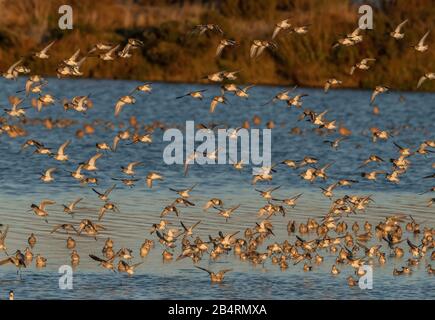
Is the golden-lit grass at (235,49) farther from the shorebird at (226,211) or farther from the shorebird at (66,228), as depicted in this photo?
the shorebird at (66,228)

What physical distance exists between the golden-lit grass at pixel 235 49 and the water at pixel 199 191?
97 cm

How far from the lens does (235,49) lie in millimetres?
63938

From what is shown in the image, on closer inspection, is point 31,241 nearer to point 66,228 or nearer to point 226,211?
point 66,228

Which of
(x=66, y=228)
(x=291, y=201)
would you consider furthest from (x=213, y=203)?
(x=66, y=228)

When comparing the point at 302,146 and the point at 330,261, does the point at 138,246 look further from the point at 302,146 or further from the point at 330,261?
the point at 302,146

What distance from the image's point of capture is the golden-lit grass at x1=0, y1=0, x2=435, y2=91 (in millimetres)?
63750

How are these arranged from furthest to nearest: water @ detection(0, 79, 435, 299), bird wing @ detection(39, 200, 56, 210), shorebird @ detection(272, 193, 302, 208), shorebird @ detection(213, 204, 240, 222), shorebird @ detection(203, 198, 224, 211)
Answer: shorebird @ detection(272, 193, 302, 208) < shorebird @ detection(203, 198, 224, 211) < bird wing @ detection(39, 200, 56, 210) < shorebird @ detection(213, 204, 240, 222) < water @ detection(0, 79, 435, 299)

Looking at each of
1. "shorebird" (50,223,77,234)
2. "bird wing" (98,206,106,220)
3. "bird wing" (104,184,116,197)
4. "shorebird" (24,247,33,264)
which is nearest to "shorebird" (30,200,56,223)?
"shorebird" (50,223,77,234)

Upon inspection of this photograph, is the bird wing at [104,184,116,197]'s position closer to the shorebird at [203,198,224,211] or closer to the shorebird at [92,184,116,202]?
the shorebird at [92,184,116,202]

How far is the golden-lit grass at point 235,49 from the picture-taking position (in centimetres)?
6375

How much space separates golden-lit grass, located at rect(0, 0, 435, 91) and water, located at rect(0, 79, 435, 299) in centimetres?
97

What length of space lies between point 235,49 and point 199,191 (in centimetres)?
2800

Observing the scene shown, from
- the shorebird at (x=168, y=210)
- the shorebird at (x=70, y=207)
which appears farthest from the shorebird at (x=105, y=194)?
the shorebird at (x=168, y=210)

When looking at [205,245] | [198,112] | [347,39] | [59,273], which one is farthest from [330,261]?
[198,112]
